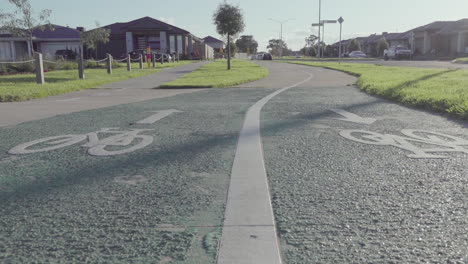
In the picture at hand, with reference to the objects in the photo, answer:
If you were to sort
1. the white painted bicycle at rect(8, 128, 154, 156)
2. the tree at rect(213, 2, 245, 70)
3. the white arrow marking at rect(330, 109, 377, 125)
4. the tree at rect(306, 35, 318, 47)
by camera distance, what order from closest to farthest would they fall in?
1. the white painted bicycle at rect(8, 128, 154, 156)
2. the white arrow marking at rect(330, 109, 377, 125)
3. the tree at rect(213, 2, 245, 70)
4. the tree at rect(306, 35, 318, 47)

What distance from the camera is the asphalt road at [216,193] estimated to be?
90.4 inches

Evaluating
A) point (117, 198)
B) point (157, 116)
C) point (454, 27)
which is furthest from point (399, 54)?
point (117, 198)

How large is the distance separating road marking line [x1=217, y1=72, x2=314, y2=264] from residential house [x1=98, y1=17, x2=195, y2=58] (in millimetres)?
58460

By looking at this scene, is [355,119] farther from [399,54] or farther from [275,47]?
[275,47]

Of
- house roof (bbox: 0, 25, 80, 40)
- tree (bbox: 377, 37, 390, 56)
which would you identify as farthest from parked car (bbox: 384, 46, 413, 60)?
house roof (bbox: 0, 25, 80, 40)

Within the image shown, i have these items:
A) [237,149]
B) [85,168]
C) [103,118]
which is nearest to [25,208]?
[85,168]

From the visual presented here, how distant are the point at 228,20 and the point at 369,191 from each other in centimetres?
2915

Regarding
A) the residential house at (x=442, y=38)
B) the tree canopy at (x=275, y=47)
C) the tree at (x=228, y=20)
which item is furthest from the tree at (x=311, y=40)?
the tree at (x=228, y=20)

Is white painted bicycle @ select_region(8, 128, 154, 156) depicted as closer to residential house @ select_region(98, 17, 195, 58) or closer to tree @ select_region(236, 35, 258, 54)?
residential house @ select_region(98, 17, 195, 58)

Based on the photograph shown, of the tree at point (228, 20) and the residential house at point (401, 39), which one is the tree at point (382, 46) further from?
the tree at point (228, 20)

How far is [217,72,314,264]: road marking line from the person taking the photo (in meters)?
2.21

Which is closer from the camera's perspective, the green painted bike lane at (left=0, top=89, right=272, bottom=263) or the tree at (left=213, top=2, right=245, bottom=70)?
the green painted bike lane at (left=0, top=89, right=272, bottom=263)

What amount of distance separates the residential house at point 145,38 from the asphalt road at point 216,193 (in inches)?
2248

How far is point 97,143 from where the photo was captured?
507 cm
